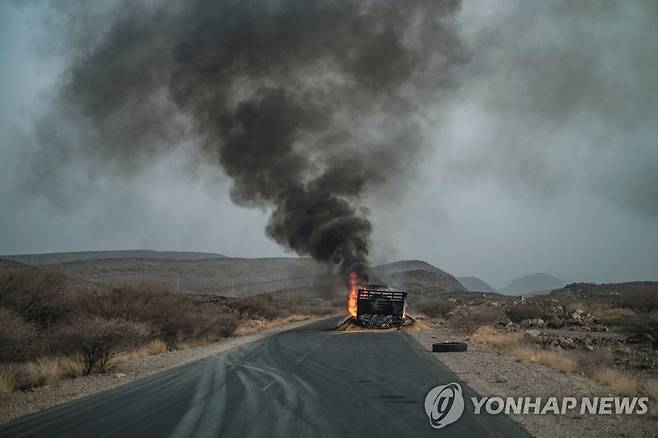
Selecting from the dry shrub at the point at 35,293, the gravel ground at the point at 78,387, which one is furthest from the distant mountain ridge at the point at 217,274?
the gravel ground at the point at 78,387

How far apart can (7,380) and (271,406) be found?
761 centimetres

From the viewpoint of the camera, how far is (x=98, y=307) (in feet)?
80.8

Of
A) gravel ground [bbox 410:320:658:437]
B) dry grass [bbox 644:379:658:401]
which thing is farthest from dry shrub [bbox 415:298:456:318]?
dry grass [bbox 644:379:658:401]

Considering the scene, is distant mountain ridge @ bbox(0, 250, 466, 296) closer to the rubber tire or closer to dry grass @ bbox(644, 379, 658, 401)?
the rubber tire

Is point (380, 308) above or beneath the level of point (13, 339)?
above

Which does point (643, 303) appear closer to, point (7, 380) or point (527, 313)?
point (527, 313)

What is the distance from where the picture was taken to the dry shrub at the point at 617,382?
38.5ft

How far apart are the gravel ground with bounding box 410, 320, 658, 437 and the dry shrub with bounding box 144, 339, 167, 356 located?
12.4 meters

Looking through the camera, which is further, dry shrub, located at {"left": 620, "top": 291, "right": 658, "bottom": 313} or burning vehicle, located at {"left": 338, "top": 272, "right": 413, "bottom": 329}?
dry shrub, located at {"left": 620, "top": 291, "right": 658, "bottom": 313}

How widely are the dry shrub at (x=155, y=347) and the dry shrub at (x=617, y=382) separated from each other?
17763 mm

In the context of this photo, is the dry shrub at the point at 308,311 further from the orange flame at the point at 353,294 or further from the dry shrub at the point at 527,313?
the dry shrub at the point at 527,313

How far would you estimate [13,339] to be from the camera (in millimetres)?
15500

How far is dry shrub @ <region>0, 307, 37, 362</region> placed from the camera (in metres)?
15.4

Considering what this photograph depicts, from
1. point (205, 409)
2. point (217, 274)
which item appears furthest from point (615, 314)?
point (217, 274)
